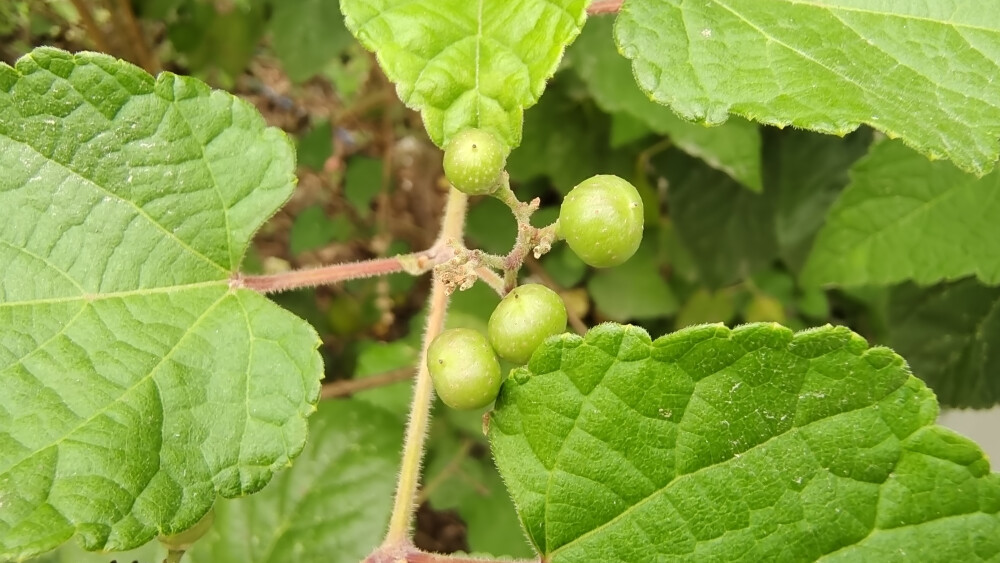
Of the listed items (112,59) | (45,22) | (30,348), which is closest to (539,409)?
(30,348)

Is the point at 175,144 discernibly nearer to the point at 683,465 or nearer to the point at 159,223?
the point at 159,223

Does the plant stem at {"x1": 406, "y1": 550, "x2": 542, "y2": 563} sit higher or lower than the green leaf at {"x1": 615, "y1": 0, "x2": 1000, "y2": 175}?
lower

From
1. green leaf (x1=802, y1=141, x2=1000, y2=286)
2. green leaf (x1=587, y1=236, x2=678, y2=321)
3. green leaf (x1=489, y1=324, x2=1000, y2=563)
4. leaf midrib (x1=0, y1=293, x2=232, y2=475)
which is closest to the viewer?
green leaf (x1=489, y1=324, x2=1000, y2=563)

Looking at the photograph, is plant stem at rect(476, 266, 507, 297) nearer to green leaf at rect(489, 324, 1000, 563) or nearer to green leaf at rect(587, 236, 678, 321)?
green leaf at rect(489, 324, 1000, 563)

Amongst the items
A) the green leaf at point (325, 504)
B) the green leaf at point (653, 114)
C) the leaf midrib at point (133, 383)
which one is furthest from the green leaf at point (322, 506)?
the green leaf at point (653, 114)

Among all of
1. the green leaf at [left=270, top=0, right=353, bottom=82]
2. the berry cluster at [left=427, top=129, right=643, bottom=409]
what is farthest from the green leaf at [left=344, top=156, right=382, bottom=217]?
the berry cluster at [left=427, top=129, right=643, bottom=409]

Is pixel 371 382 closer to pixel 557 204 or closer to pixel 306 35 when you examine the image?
pixel 557 204
